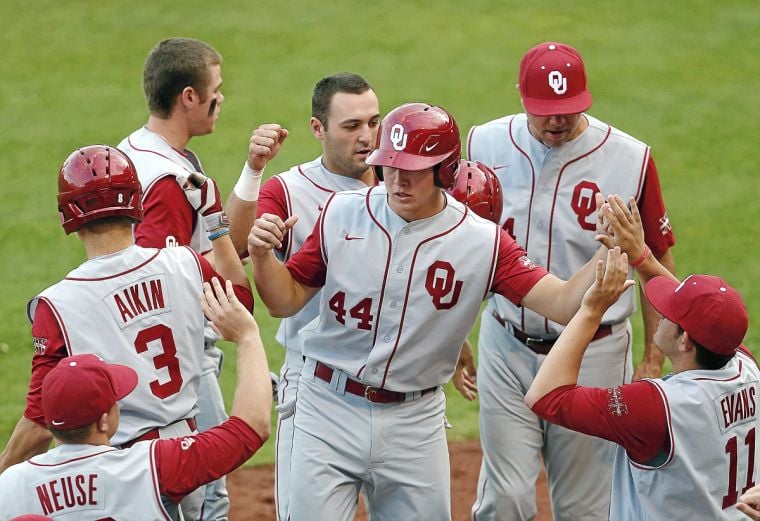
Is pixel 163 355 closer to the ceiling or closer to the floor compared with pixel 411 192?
closer to the floor

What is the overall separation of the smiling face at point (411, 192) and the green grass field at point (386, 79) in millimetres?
4856

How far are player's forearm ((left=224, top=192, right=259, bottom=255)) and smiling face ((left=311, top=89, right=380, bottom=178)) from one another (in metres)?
0.49

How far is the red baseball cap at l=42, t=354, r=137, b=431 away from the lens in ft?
11.7

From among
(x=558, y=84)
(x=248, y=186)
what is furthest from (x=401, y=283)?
(x=558, y=84)

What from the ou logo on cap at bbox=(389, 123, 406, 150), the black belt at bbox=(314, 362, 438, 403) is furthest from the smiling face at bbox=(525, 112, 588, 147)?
the black belt at bbox=(314, 362, 438, 403)

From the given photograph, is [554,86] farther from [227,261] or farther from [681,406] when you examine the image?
[681,406]

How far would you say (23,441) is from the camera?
421cm

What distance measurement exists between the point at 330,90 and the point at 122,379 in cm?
211

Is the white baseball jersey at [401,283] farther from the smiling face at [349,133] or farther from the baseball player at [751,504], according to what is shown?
the baseball player at [751,504]

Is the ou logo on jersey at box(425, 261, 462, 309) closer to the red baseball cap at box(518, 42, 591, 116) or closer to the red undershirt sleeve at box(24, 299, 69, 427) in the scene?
the red baseball cap at box(518, 42, 591, 116)

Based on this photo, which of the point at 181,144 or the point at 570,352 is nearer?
the point at 570,352

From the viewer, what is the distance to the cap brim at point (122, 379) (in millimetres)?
3777

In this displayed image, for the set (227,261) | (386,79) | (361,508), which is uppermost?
(386,79)

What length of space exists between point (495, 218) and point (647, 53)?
1089 centimetres
